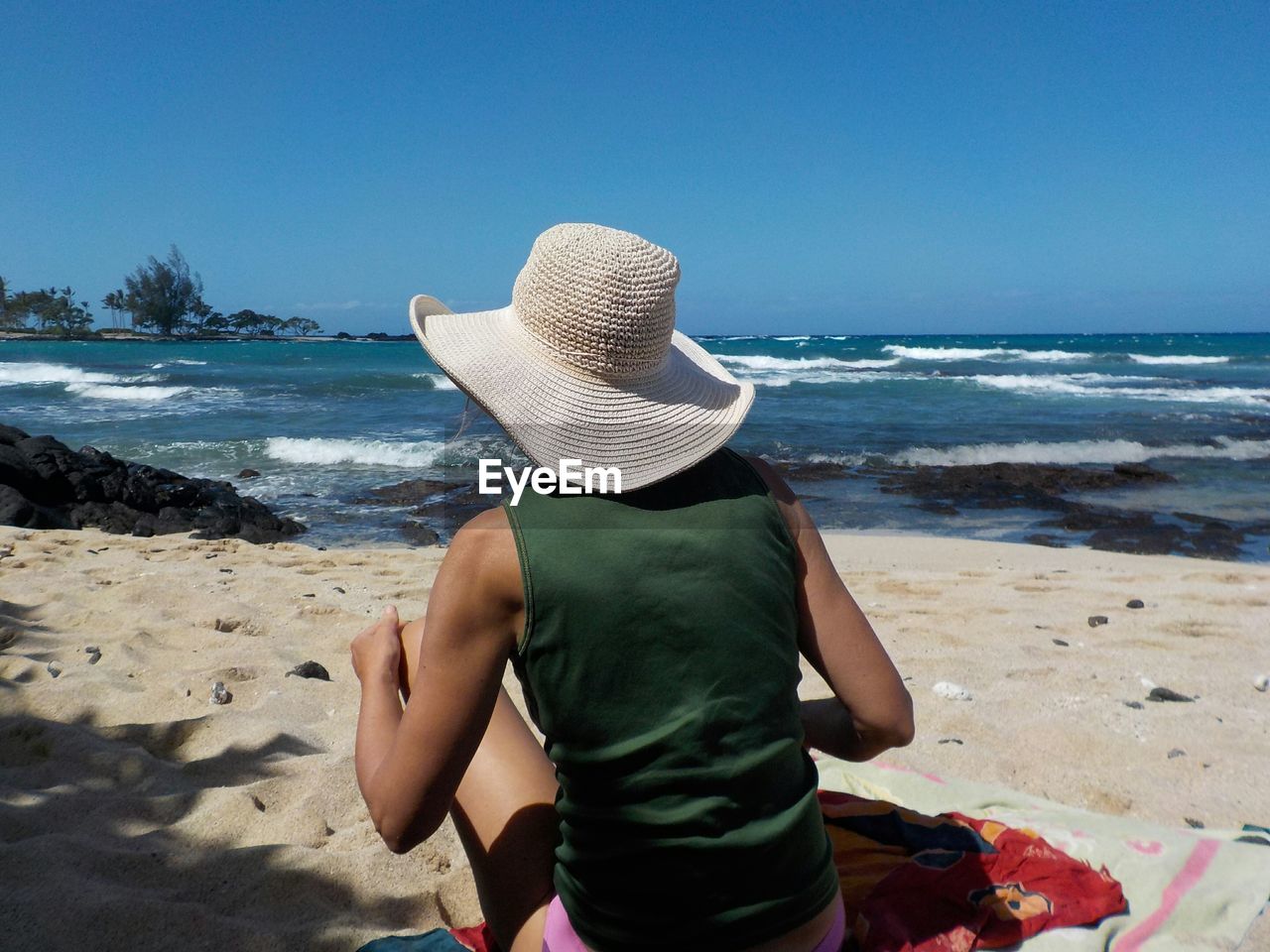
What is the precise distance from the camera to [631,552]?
1347mm

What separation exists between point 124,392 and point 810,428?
17.9 m

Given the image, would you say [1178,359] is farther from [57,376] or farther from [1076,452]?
[57,376]

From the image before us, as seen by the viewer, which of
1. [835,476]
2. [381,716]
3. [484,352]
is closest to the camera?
[484,352]

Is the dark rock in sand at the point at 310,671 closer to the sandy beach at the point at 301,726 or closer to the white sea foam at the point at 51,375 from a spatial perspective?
the sandy beach at the point at 301,726

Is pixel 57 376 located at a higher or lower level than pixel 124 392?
higher

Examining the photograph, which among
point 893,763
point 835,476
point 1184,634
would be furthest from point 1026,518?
point 893,763

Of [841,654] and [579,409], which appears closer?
[579,409]

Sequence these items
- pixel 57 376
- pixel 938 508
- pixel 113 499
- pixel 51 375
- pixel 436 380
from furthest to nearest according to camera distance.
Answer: pixel 51 375
pixel 57 376
pixel 436 380
pixel 938 508
pixel 113 499

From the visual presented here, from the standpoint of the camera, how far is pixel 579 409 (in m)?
1.45

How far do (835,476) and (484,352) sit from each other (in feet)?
32.6

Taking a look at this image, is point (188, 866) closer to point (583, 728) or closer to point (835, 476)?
point (583, 728)

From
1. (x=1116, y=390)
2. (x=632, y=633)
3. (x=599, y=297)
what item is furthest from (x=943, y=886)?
(x=1116, y=390)

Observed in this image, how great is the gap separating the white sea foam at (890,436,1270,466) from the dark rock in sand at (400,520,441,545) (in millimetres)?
6546

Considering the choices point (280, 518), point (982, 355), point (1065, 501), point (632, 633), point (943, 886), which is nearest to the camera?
point (632, 633)
